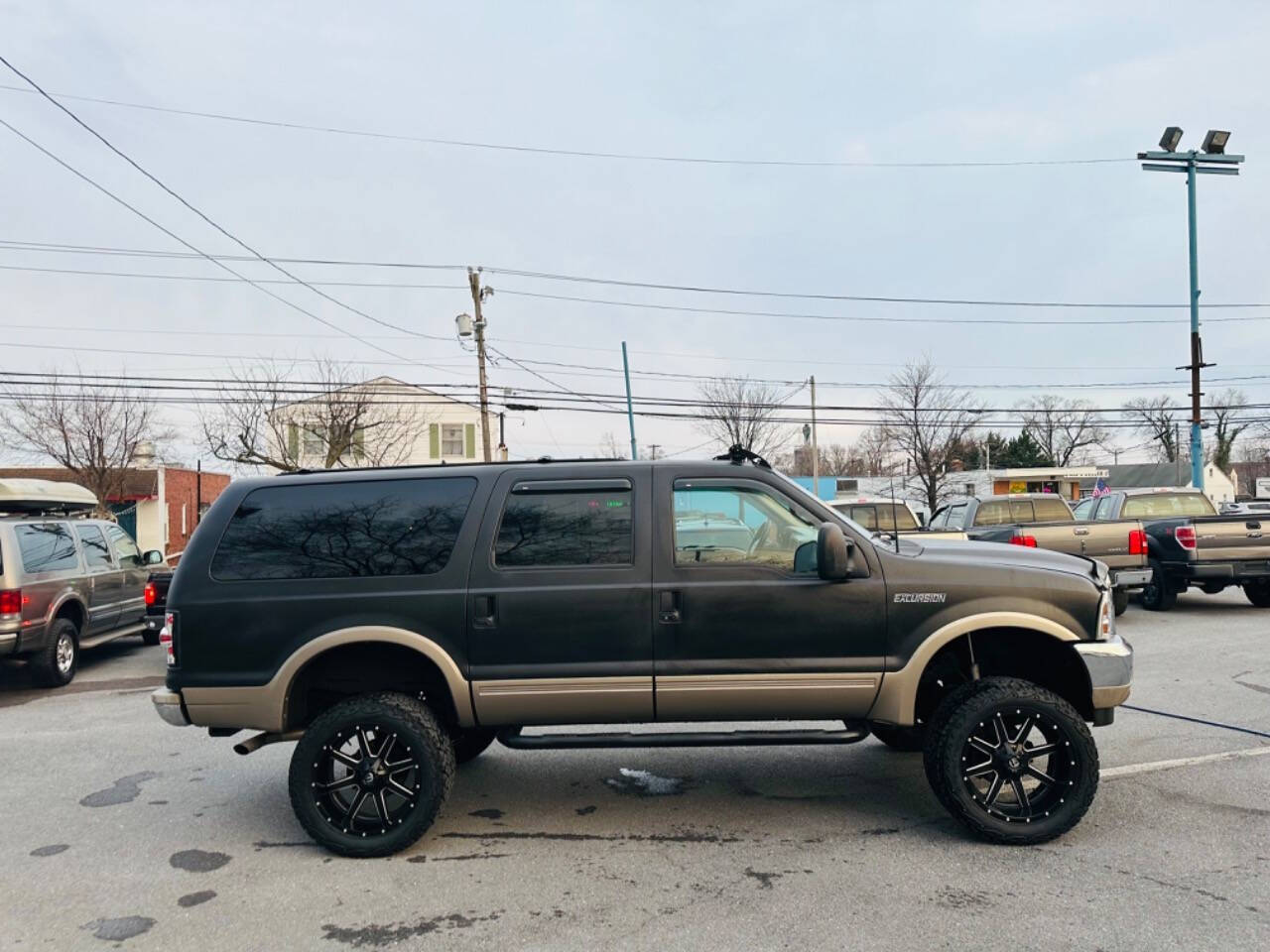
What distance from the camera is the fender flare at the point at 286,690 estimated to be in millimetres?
4258

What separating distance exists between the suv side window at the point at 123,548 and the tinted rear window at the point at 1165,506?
14764 mm

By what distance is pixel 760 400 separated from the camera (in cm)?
4109

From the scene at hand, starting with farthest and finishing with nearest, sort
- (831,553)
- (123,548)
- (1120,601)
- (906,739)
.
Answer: (1120,601)
(123,548)
(906,739)
(831,553)

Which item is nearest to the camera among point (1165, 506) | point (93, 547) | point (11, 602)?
point (11, 602)

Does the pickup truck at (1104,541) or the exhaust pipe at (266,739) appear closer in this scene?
the exhaust pipe at (266,739)

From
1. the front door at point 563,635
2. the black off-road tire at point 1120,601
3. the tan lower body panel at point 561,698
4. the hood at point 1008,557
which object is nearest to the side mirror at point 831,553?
the hood at point 1008,557

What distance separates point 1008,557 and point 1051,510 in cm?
1054

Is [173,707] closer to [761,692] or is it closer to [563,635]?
[563,635]

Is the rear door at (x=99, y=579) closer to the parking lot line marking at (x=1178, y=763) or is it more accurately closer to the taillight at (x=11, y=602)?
the taillight at (x=11, y=602)

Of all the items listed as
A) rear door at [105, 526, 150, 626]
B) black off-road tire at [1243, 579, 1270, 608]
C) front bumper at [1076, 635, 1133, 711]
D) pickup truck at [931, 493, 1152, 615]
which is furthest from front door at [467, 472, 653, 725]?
black off-road tire at [1243, 579, 1270, 608]

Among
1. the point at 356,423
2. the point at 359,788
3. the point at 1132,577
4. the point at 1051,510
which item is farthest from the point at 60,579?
the point at 356,423

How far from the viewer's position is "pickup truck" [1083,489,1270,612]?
11.7 meters

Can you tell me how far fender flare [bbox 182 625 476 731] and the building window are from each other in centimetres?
4863

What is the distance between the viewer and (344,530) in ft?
14.7
